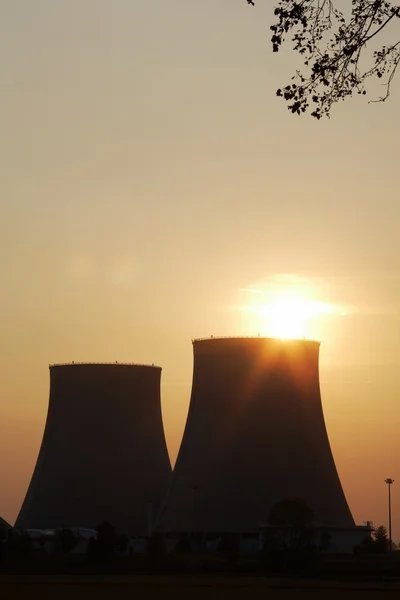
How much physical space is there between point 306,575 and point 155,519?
13.7 meters

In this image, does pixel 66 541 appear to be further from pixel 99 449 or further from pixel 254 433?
pixel 254 433

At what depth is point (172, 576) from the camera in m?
19.2

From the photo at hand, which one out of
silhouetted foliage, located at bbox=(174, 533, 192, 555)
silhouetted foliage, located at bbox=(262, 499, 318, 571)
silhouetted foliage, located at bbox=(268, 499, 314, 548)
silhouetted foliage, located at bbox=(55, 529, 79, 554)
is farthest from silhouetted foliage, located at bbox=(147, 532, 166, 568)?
silhouetted foliage, located at bbox=(55, 529, 79, 554)

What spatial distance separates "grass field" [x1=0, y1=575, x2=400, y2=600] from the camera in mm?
13938

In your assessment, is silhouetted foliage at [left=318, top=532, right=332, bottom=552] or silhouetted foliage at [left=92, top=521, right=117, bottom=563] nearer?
silhouetted foliage at [left=92, top=521, right=117, bottom=563]

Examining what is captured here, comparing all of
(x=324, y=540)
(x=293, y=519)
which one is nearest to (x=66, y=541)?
(x=293, y=519)

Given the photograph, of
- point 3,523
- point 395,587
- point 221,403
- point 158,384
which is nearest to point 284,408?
point 221,403

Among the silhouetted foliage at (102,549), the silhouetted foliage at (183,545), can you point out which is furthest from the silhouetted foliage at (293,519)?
the silhouetted foliage at (102,549)

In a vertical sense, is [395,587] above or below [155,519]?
below

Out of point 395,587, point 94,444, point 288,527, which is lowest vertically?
point 395,587

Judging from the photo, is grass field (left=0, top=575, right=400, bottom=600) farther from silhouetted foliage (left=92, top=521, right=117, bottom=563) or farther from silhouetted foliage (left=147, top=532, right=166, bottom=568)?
silhouetted foliage (left=92, top=521, right=117, bottom=563)

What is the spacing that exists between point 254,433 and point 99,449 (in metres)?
5.67

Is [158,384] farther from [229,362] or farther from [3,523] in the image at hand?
[3,523]

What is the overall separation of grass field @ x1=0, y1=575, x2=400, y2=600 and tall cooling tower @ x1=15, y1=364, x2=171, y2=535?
39.4 feet
